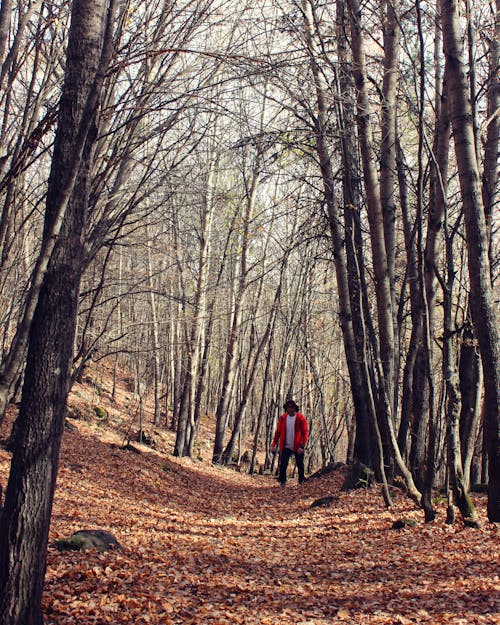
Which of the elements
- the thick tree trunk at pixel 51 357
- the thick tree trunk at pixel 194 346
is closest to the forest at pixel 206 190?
the thick tree trunk at pixel 51 357

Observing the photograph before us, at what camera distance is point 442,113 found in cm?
838

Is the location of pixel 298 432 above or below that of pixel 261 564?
above

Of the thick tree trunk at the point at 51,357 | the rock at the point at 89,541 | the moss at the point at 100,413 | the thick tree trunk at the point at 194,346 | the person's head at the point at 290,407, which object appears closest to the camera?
the thick tree trunk at the point at 51,357

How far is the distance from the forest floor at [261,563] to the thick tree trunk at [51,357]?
2.50 ft

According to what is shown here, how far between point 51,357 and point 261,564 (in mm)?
3481

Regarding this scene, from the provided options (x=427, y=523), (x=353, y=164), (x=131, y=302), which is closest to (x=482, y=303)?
(x=427, y=523)

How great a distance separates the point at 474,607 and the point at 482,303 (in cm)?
314

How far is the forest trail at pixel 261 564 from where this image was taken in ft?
14.5

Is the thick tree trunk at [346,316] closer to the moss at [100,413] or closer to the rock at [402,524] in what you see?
the rock at [402,524]

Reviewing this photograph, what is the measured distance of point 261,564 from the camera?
6.04m

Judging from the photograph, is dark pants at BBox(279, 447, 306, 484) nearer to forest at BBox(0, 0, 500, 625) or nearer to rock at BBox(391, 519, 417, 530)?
forest at BBox(0, 0, 500, 625)

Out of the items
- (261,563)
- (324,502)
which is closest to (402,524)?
(261,563)

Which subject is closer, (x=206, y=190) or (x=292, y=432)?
(x=206, y=190)

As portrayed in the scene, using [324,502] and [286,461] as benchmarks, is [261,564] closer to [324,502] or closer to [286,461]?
[324,502]
